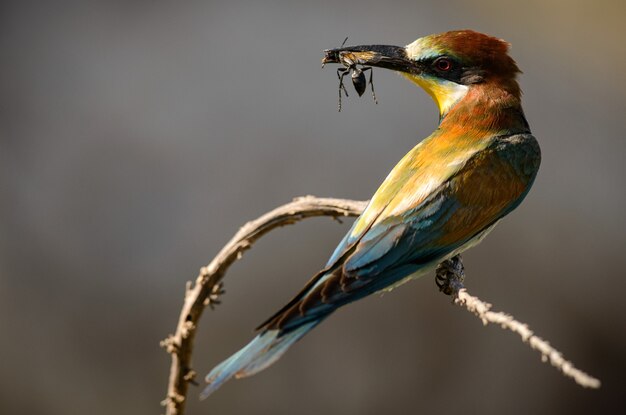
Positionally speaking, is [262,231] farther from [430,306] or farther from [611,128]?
[611,128]

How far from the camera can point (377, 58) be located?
1959 millimetres

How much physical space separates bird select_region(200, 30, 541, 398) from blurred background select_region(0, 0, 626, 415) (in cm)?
140

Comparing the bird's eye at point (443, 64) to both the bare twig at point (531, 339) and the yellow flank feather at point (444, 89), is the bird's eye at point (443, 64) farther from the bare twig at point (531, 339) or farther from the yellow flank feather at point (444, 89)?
the bare twig at point (531, 339)

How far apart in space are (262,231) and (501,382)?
1.84m

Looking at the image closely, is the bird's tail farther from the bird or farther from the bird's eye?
the bird's eye

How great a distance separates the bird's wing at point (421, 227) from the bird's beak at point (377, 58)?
23 centimetres

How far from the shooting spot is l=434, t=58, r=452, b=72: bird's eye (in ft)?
6.31

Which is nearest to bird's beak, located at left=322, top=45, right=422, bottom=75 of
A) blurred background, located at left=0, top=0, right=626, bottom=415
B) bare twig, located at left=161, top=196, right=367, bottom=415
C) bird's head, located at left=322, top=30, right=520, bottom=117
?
bird's head, located at left=322, top=30, right=520, bottom=117

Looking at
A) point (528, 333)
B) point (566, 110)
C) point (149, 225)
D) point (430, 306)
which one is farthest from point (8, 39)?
point (528, 333)

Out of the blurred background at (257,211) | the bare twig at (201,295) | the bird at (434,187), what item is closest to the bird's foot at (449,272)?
the bird at (434,187)

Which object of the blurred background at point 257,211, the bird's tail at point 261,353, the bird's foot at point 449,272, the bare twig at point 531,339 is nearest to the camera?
the bare twig at point 531,339

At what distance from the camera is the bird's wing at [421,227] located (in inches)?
66.5

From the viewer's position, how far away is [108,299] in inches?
136

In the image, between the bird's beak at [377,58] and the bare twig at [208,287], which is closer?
the bare twig at [208,287]
